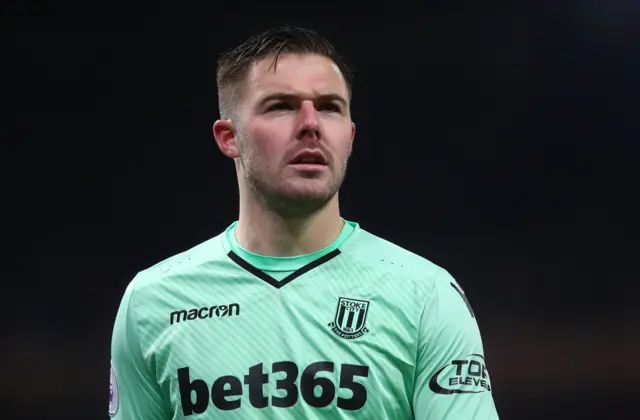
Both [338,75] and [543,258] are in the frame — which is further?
[543,258]

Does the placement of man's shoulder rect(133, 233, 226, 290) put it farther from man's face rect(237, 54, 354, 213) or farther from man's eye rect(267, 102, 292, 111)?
man's eye rect(267, 102, 292, 111)

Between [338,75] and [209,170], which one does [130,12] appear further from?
[338,75]

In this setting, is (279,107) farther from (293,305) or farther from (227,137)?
(293,305)

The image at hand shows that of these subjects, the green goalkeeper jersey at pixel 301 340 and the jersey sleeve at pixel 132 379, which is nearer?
the green goalkeeper jersey at pixel 301 340

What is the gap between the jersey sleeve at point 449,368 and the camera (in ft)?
4.89

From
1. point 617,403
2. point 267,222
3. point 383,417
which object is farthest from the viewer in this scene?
point 617,403

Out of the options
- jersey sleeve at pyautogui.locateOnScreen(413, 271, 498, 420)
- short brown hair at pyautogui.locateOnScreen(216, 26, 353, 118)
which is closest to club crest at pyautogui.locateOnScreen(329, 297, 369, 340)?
jersey sleeve at pyautogui.locateOnScreen(413, 271, 498, 420)

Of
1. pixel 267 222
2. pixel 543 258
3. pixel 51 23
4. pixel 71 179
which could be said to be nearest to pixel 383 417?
pixel 267 222

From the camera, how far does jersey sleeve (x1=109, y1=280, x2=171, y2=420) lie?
1.65m

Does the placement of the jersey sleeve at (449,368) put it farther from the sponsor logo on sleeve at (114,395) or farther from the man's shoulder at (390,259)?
the sponsor logo on sleeve at (114,395)

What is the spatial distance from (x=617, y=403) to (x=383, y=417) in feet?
5.94

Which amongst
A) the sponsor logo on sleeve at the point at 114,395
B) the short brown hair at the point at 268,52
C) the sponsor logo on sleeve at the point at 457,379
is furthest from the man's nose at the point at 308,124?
the sponsor logo on sleeve at the point at 114,395

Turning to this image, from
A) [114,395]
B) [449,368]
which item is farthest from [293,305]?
[114,395]

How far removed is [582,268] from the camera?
3.06 metres
